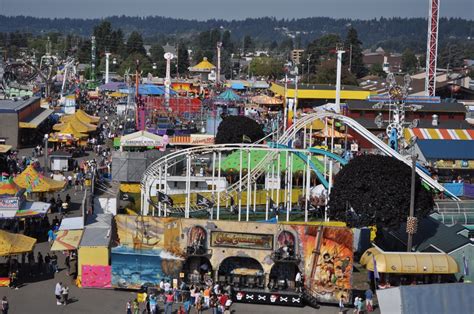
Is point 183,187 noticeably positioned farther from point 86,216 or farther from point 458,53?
point 458,53

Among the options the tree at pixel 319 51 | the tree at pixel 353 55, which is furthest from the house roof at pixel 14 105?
the tree at pixel 353 55

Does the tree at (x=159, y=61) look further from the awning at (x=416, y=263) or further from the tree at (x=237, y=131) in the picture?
the awning at (x=416, y=263)

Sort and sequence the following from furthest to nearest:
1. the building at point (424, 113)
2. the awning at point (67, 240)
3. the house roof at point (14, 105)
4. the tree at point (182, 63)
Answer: the tree at point (182, 63), the building at point (424, 113), the house roof at point (14, 105), the awning at point (67, 240)

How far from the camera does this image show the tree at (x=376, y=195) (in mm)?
30109

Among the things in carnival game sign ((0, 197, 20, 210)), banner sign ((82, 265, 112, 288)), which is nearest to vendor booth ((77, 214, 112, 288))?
banner sign ((82, 265, 112, 288))

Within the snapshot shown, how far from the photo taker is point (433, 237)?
29.7m

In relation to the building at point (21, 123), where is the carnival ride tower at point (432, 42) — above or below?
above

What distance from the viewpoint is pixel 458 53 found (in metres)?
194

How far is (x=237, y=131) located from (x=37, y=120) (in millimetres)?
13098

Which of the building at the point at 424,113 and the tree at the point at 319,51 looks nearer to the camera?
the building at the point at 424,113

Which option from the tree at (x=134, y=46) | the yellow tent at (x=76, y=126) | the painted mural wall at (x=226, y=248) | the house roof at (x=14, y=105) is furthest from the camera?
the tree at (x=134, y=46)

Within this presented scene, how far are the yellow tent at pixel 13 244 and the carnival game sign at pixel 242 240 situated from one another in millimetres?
5086

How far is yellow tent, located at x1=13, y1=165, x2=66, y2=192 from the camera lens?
36.5 meters

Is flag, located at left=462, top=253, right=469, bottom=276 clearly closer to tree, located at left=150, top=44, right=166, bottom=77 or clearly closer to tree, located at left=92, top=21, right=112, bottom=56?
tree, located at left=150, top=44, right=166, bottom=77
